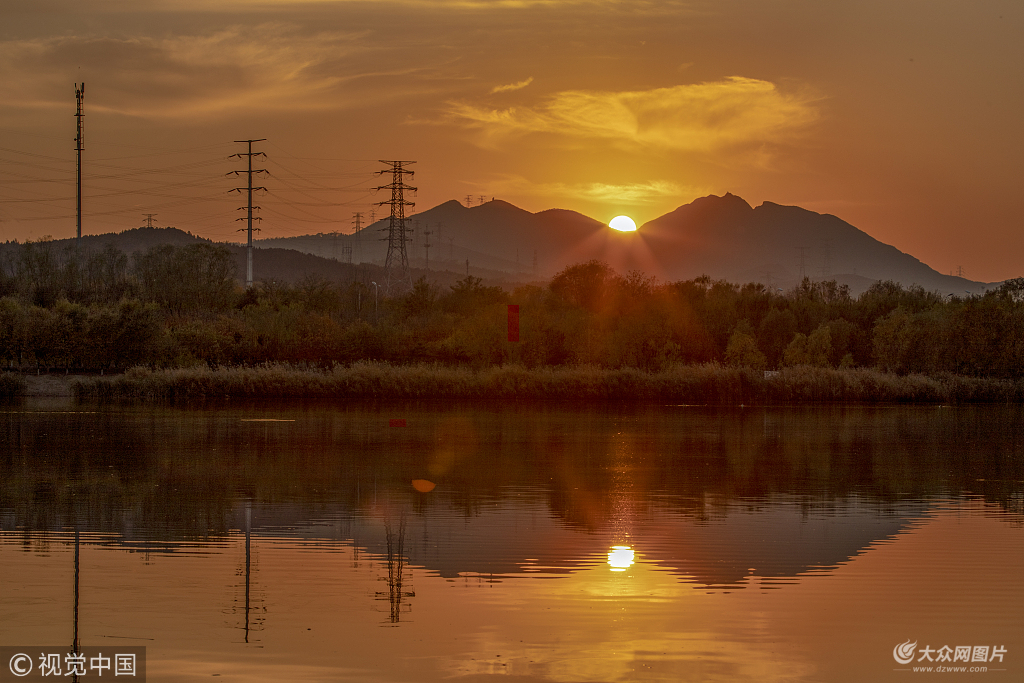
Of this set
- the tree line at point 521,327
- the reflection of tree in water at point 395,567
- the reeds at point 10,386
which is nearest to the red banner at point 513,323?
the tree line at point 521,327

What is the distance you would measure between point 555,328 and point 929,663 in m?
40.8

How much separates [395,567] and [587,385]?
1200 inches

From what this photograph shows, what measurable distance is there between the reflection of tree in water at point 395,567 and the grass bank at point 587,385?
90.1ft

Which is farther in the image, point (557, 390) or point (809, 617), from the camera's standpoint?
point (557, 390)

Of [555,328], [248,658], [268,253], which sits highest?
[268,253]

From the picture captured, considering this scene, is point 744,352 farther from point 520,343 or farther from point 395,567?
point 395,567

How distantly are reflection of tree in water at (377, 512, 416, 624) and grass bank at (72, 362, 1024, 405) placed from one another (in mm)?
27456

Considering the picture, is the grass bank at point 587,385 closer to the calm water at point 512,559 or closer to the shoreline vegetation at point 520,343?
the shoreline vegetation at point 520,343

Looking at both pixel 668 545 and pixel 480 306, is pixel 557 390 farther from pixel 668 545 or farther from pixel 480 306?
pixel 668 545

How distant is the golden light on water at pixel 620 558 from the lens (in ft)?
34.1

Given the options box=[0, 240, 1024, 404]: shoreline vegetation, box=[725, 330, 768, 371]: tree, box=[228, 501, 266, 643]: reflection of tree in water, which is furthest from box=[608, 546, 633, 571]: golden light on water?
box=[725, 330, 768, 371]: tree

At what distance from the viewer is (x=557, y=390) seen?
40438 mm

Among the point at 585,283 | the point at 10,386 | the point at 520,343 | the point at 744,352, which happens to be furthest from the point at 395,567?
the point at 585,283

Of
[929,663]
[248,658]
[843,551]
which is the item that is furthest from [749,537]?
[248,658]
